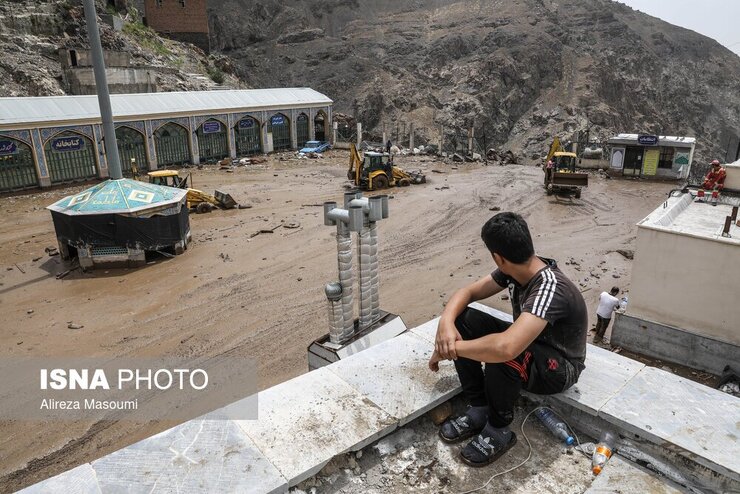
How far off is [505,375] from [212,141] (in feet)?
89.6

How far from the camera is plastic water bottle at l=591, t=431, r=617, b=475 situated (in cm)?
295

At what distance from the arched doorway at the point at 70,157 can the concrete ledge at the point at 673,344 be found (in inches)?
875

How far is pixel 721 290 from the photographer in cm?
772

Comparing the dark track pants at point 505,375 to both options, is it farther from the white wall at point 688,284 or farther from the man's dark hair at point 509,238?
the white wall at point 688,284

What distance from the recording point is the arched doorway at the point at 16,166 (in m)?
20.0

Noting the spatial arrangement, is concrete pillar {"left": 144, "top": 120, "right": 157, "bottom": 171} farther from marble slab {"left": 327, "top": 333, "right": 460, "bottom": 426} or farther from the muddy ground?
marble slab {"left": 327, "top": 333, "right": 460, "bottom": 426}

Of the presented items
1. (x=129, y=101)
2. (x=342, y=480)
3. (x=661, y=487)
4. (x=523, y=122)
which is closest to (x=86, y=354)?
(x=342, y=480)

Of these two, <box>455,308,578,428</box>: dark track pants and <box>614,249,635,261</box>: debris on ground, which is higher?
<box>455,308,578,428</box>: dark track pants

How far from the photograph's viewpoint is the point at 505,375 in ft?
9.82

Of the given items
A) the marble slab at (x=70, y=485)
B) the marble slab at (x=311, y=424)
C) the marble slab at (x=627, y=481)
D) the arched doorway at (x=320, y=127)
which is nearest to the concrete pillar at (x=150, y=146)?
the arched doorway at (x=320, y=127)

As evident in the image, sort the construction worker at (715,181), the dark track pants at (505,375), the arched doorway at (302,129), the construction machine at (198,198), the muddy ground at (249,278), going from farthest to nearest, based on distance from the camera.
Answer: the arched doorway at (302,129), the construction machine at (198,198), the construction worker at (715,181), the muddy ground at (249,278), the dark track pants at (505,375)

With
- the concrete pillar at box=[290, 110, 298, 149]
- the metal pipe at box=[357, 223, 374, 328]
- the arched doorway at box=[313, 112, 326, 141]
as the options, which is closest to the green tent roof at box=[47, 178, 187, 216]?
the metal pipe at box=[357, 223, 374, 328]

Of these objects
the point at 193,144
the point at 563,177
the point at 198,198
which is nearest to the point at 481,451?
the point at 198,198

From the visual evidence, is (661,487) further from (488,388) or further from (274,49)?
(274,49)
